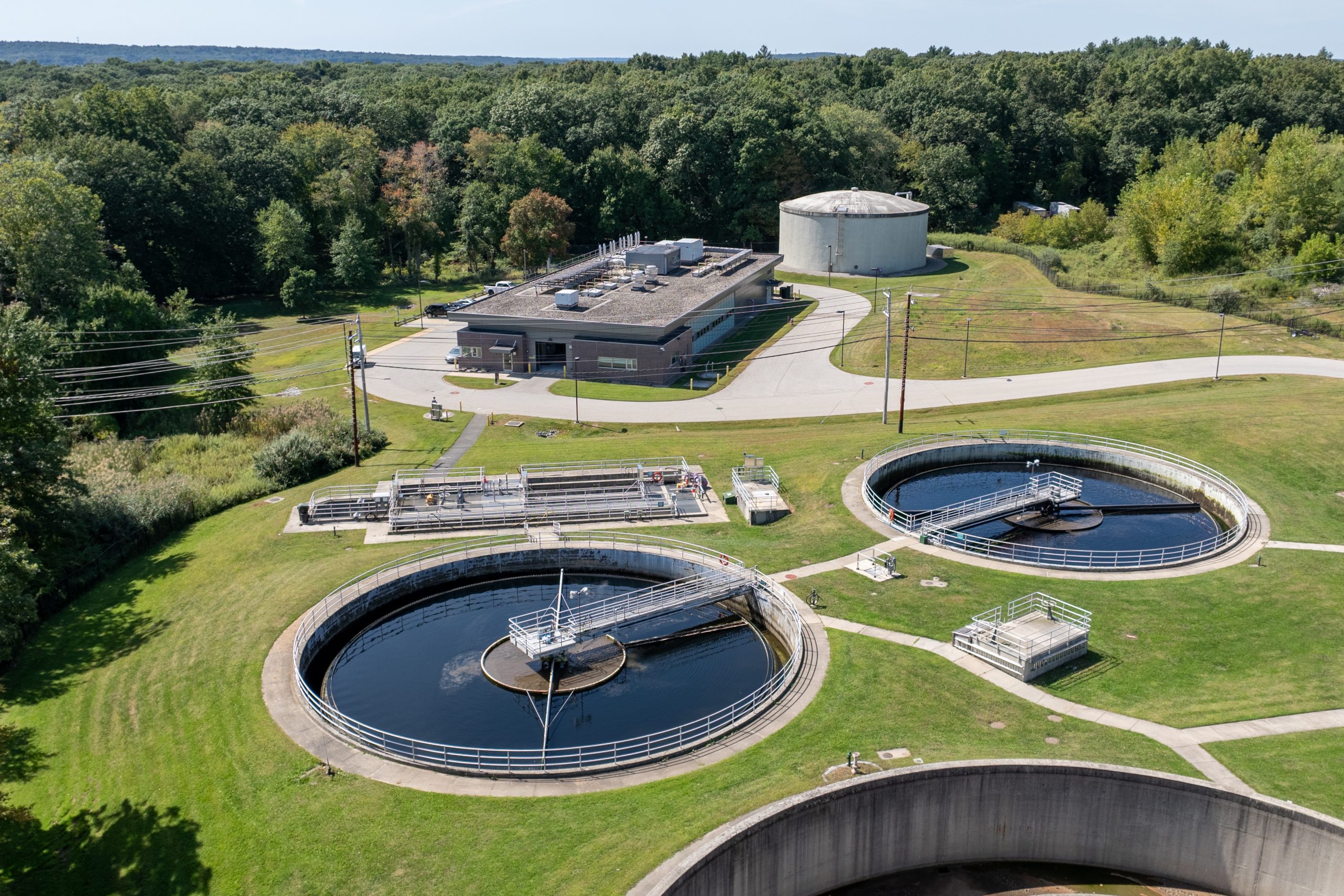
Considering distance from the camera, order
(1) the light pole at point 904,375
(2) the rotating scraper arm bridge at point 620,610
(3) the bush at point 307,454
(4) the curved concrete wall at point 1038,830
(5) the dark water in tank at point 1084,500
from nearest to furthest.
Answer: (4) the curved concrete wall at point 1038,830, (2) the rotating scraper arm bridge at point 620,610, (5) the dark water in tank at point 1084,500, (3) the bush at point 307,454, (1) the light pole at point 904,375

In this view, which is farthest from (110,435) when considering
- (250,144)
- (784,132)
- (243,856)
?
(784,132)

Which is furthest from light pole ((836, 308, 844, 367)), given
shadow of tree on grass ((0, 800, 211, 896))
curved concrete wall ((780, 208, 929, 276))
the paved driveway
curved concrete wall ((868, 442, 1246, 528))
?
shadow of tree on grass ((0, 800, 211, 896))

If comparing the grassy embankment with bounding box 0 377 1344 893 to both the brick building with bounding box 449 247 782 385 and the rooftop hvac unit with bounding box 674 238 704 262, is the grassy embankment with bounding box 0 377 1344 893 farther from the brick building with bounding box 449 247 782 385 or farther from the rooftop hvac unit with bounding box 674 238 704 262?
the rooftop hvac unit with bounding box 674 238 704 262

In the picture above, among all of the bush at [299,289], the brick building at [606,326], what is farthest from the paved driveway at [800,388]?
the bush at [299,289]

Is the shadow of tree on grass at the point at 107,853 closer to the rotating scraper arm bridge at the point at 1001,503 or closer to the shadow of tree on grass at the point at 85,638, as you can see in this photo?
the shadow of tree on grass at the point at 85,638

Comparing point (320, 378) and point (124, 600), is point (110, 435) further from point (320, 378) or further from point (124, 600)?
point (124, 600)

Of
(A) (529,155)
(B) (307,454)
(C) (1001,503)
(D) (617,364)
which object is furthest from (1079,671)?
(A) (529,155)

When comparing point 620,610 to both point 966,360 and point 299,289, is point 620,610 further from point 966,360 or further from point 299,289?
point 299,289

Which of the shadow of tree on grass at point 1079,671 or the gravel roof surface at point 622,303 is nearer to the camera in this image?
the shadow of tree on grass at point 1079,671
